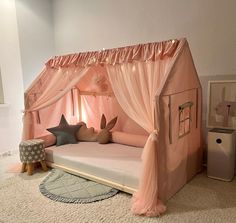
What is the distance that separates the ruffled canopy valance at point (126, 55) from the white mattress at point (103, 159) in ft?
4.07

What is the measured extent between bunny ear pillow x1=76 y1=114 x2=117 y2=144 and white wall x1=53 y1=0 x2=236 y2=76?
1365 mm

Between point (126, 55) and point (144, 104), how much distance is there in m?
0.62

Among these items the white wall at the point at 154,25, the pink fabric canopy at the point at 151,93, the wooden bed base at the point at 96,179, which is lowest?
the wooden bed base at the point at 96,179

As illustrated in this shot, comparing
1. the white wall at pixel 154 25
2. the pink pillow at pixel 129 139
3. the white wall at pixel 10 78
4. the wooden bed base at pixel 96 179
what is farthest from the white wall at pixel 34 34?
the pink pillow at pixel 129 139

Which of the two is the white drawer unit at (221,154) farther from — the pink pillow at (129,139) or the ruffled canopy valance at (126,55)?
the ruffled canopy valance at (126,55)

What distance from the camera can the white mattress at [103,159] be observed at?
8.93 ft

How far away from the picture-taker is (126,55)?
277cm

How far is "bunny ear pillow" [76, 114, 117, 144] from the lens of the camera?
Result: 12.5 feet

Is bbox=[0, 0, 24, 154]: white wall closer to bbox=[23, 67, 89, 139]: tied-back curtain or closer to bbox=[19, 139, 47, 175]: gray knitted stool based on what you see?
bbox=[23, 67, 89, 139]: tied-back curtain

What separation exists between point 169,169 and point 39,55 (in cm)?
351

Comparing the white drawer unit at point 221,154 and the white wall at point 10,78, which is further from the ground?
the white wall at point 10,78

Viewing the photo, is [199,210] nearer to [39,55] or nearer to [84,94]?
[84,94]

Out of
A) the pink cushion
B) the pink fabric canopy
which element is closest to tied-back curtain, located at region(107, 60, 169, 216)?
the pink fabric canopy

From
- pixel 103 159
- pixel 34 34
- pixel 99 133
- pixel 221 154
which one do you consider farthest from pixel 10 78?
pixel 221 154
